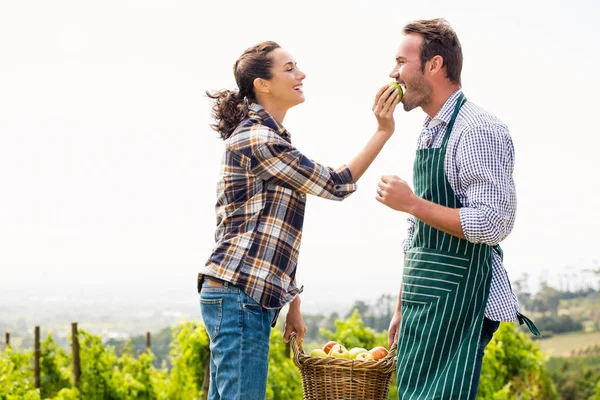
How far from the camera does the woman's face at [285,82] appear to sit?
3021mm

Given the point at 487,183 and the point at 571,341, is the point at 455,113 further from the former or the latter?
the point at 571,341

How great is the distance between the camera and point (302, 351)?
3078 millimetres

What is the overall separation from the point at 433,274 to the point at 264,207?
658 millimetres

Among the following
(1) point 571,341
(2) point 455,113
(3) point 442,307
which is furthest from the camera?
(1) point 571,341

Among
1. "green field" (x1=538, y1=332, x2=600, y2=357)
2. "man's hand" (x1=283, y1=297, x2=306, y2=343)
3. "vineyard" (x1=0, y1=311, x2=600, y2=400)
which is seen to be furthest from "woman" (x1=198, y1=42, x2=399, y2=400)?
"green field" (x1=538, y1=332, x2=600, y2=357)

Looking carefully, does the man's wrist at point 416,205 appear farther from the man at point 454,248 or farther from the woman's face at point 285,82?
Result: the woman's face at point 285,82

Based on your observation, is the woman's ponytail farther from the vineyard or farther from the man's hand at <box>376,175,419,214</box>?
the vineyard

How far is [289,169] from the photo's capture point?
2.82 metres

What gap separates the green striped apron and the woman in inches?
14.0

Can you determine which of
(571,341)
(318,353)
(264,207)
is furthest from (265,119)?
(571,341)

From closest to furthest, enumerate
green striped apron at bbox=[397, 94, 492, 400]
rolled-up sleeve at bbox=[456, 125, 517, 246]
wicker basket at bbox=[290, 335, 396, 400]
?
rolled-up sleeve at bbox=[456, 125, 517, 246] → green striped apron at bbox=[397, 94, 492, 400] → wicker basket at bbox=[290, 335, 396, 400]

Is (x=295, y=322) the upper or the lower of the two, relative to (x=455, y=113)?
lower

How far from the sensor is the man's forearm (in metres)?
2.51

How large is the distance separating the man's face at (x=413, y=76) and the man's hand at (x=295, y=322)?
95cm
